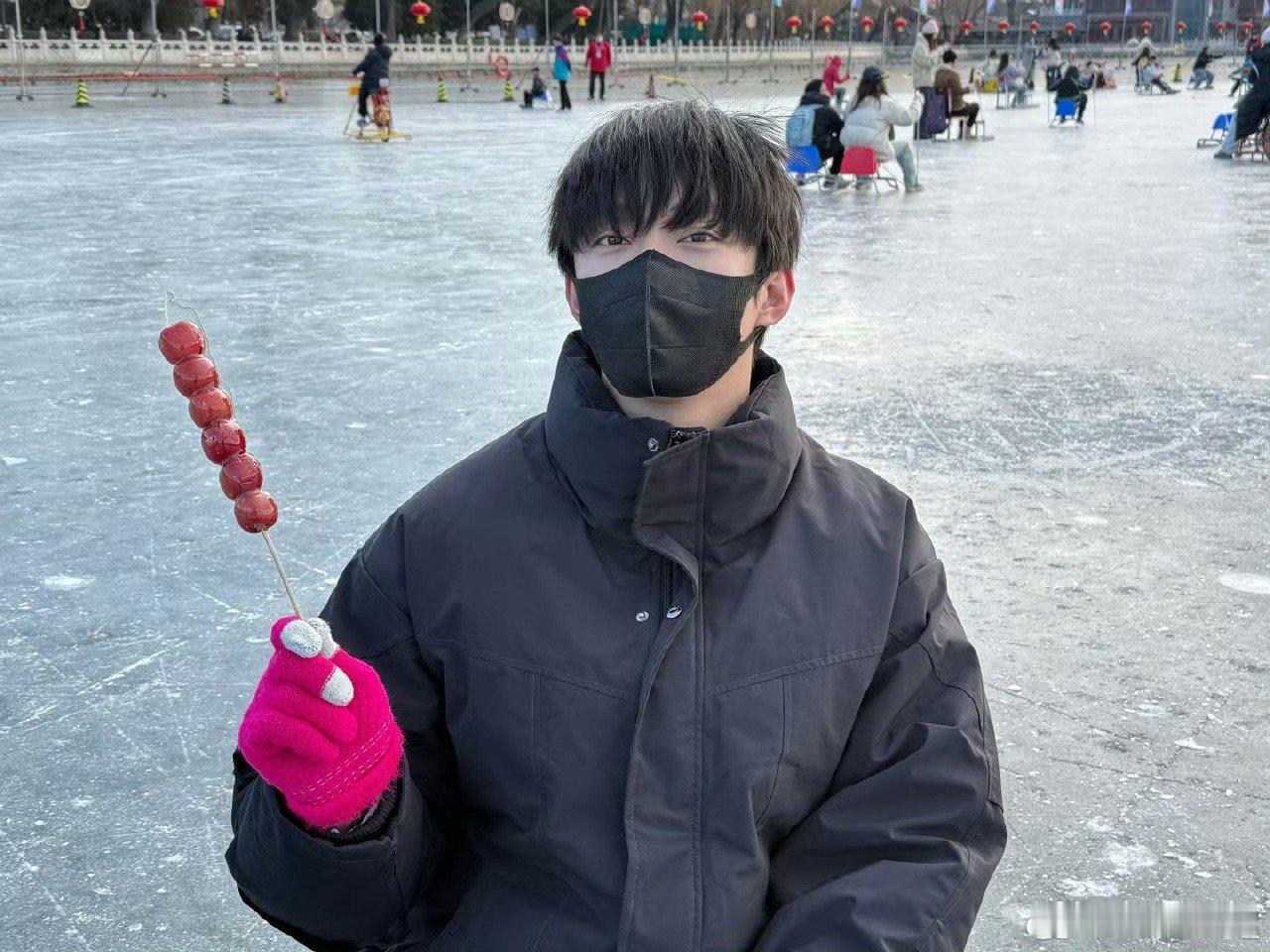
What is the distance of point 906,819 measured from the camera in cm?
153

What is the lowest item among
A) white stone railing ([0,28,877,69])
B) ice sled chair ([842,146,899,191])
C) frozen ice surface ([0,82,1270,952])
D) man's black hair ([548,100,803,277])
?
frozen ice surface ([0,82,1270,952])

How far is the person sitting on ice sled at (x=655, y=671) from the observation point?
4.88 feet

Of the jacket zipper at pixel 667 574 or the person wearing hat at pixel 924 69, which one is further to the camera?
the person wearing hat at pixel 924 69

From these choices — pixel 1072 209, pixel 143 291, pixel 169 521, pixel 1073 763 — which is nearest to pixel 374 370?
pixel 169 521

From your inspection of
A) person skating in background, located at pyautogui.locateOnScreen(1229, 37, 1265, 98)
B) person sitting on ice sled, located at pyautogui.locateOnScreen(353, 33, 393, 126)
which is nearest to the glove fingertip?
person skating in background, located at pyautogui.locateOnScreen(1229, 37, 1265, 98)

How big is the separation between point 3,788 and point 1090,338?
5097mm

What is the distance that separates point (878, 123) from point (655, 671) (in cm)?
1243

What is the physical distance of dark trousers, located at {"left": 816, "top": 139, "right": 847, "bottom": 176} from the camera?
13.7 m

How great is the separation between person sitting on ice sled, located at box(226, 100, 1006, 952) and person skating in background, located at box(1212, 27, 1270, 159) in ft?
50.0

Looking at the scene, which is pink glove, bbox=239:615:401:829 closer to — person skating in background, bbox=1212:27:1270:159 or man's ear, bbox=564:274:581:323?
man's ear, bbox=564:274:581:323

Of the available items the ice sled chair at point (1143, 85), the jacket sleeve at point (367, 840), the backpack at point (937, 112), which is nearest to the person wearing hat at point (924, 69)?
the backpack at point (937, 112)

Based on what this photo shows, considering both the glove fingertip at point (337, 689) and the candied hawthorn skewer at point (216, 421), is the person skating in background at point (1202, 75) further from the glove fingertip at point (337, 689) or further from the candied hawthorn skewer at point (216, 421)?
the glove fingertip at point (337, 689)

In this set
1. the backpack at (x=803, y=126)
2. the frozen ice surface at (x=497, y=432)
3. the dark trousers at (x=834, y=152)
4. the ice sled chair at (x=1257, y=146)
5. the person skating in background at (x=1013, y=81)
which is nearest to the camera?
the frozen ice surface at (x=497, y=432)

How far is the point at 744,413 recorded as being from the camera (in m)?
1.63
